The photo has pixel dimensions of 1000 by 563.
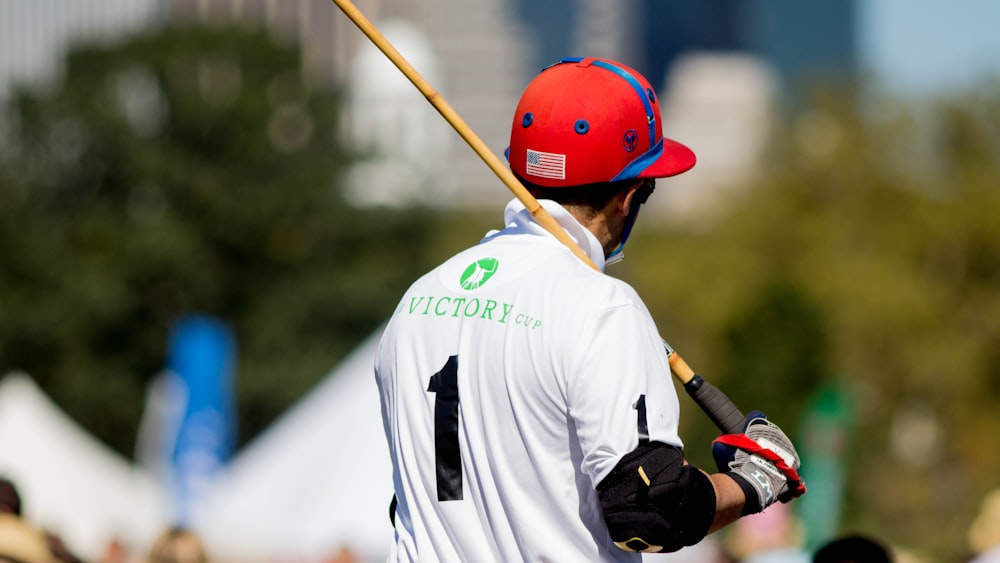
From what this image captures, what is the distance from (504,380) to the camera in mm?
3191

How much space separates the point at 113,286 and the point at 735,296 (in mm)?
15817

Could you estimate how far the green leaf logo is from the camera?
3357 mm

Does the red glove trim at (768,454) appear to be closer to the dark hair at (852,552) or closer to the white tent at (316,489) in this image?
the dark hair at (852,552)

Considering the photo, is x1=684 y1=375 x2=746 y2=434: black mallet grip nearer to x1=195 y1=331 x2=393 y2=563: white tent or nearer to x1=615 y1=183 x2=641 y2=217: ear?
x1=615 y1=183 x2=641 y2=217: ear

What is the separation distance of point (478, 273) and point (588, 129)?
15.1 inches

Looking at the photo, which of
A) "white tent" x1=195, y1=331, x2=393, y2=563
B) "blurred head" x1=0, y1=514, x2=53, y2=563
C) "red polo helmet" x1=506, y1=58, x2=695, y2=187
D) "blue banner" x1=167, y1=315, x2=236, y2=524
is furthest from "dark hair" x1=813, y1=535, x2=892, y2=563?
"blue banner" x1=167, y1=315, x2=236, y2=524

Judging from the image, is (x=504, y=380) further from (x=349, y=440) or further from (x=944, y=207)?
(x=944, y=207)

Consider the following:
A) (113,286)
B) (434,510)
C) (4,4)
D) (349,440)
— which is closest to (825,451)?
(349,440)

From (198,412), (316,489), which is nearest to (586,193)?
(316,489)

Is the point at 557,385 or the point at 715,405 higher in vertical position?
the point at 557,385

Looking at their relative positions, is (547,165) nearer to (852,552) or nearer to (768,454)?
(768,454)

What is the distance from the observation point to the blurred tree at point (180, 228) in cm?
3916

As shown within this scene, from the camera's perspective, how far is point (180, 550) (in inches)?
338

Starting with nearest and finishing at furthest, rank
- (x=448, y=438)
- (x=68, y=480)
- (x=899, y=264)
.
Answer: (x=448, y=438) < (x=68, y=480) < (x=899, y=264)
